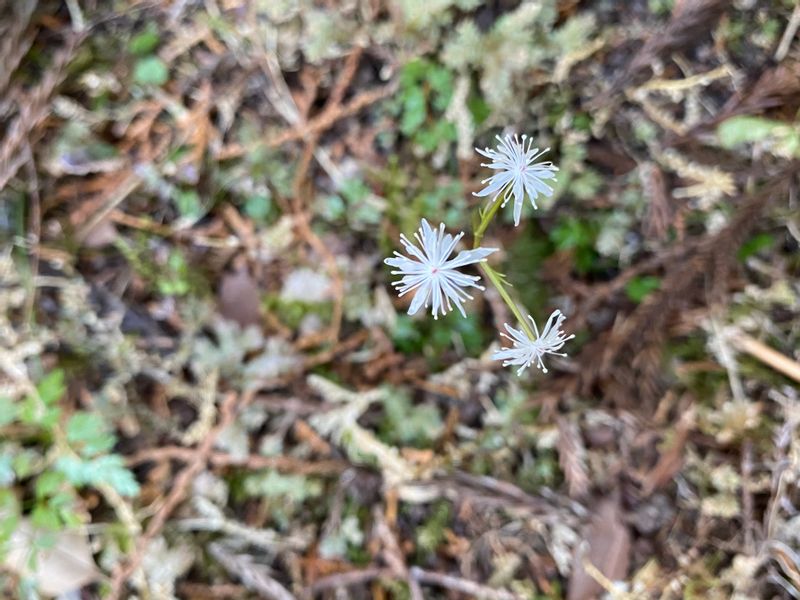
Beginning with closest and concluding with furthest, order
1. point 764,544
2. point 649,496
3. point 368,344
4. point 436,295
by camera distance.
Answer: point 436,295 → point 764,544 → point 649,496 → point 368,344

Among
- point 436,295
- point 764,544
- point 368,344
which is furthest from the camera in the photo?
point 368,344

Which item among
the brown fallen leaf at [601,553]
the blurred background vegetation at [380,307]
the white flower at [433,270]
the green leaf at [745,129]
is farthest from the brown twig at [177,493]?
the green leaf at [745,129]

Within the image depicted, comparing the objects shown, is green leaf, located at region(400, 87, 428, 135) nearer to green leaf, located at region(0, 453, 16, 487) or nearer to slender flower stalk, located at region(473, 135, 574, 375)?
slender flower stalk, located at region(473, 135, 574, 375)

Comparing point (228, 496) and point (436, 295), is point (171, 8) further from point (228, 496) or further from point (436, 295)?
point (436, 295)

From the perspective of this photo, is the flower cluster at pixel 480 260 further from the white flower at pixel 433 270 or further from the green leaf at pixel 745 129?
the green leaf at pixel 745 129

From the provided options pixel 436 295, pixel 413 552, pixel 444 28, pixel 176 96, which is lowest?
pixel 413 552

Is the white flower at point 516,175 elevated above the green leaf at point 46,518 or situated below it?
above

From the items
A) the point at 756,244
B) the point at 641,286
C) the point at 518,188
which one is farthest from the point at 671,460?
the point at 518,188

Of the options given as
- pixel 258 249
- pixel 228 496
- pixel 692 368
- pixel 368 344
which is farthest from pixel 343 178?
pixel 692 368
